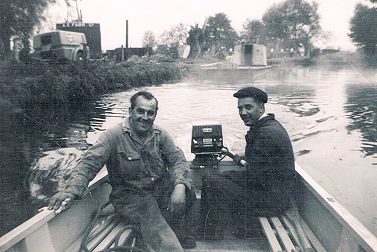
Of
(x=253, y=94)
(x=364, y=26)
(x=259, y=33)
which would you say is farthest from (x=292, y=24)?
(x=253, y=94)

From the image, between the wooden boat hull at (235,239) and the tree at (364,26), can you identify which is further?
the tree at (364,26)

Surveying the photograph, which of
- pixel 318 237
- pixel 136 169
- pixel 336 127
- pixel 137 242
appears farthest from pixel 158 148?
pixel 336 127

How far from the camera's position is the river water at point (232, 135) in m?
6.63

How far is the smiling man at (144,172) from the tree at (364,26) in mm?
22329

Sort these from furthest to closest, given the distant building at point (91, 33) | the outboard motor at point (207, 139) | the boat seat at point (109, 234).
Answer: the distant building at point (91, 33), the outboard motor at point (207, 139), the boat seat at point (109, 234)

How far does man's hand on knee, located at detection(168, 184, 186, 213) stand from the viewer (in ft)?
10.3

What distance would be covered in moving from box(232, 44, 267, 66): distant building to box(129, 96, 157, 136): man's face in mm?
36092

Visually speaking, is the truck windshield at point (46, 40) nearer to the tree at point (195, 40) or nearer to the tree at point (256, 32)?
the tree at point (195, 40)

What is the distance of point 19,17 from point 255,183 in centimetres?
1043

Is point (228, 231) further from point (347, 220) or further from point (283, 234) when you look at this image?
point (347, 220)

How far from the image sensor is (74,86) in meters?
15.4

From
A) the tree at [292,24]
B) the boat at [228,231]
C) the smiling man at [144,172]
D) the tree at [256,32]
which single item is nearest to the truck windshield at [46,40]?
the boat at [228,231]

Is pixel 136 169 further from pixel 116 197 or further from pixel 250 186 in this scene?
pixel 250 186

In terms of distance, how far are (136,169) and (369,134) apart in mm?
10069
